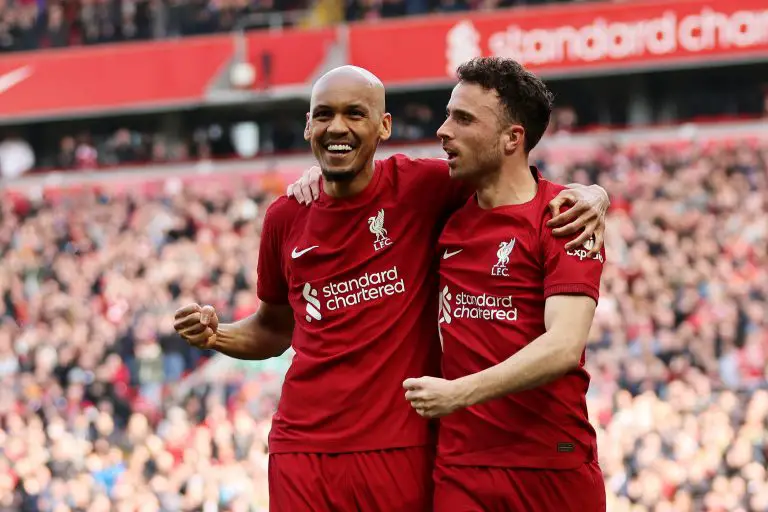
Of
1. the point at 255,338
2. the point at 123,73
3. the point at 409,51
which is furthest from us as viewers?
the point at 123,73

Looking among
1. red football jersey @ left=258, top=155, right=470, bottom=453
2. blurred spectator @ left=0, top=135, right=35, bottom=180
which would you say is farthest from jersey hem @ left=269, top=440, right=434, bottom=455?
blurred spectator @ left=0, top=135, right=35, bottom=180

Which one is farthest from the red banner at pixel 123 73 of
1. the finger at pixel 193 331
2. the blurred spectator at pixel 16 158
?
the finger at pixel 193 331

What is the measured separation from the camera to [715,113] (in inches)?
979

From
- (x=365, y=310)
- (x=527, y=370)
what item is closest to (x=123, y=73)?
(x=365, y=310)

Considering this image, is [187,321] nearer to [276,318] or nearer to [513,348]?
[276,318]

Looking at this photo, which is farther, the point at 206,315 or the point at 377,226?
the point at 206,315

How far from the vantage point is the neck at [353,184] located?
525 cm

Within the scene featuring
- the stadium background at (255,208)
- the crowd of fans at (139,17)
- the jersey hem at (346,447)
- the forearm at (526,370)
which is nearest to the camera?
the forearm at (526,370)

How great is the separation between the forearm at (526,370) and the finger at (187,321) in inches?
50.8

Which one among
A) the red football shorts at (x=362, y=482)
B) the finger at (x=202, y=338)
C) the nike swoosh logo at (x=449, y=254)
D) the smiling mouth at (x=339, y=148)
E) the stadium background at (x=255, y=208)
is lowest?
the stadium background at (x=255, y=208)

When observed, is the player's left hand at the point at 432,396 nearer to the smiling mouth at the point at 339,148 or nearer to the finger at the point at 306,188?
the smiling mouth at the point at 339,148

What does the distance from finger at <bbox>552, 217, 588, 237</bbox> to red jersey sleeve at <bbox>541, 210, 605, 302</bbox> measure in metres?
0.02

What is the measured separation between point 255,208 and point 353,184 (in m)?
17.0

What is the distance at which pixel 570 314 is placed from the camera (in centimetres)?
468
